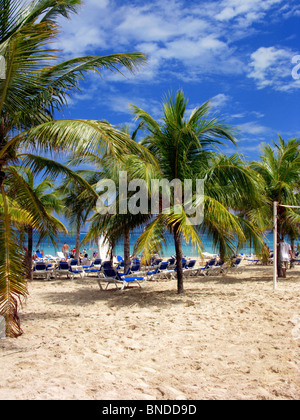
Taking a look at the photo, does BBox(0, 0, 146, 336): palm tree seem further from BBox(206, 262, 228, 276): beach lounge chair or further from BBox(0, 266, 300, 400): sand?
BBox(206, 262, 228, 276): beach lounge chair

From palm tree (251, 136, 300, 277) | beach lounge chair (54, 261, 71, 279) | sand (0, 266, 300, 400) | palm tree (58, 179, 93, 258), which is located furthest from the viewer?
beach lounge chair (54, 261, 71, 279)

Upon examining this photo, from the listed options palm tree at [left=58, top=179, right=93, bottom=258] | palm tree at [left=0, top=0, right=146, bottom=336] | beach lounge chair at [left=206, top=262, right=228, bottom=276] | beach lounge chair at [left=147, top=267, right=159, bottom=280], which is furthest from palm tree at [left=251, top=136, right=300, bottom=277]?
palm tree at [left=0, top=0, right=146, bottom=336]

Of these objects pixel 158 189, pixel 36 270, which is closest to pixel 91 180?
pixel 36 270

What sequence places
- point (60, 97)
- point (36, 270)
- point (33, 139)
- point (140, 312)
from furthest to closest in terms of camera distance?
point (36, 270) < point (140, 312) < point (60, 97) < point (33, 139)

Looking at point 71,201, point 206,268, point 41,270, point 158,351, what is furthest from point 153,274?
point 158,351

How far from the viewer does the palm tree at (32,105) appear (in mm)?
4586

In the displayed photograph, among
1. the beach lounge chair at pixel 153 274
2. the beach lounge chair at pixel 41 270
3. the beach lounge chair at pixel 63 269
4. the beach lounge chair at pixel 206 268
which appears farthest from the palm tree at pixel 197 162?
the beach lounge chair at pixel 41 270

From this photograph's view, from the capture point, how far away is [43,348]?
4871mm

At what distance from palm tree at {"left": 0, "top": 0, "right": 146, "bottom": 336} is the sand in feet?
3.52

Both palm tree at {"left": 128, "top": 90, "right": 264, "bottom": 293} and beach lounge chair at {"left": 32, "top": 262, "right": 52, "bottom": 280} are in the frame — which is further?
beach lounge chair at {"left": 32, "top": 262, "right": 52, "bottom": 280}

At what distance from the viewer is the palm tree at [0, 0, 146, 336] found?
4.59 meters

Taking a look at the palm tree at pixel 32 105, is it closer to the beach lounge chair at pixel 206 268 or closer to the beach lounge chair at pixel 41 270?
the beach lounge chair at pixel 41 270
